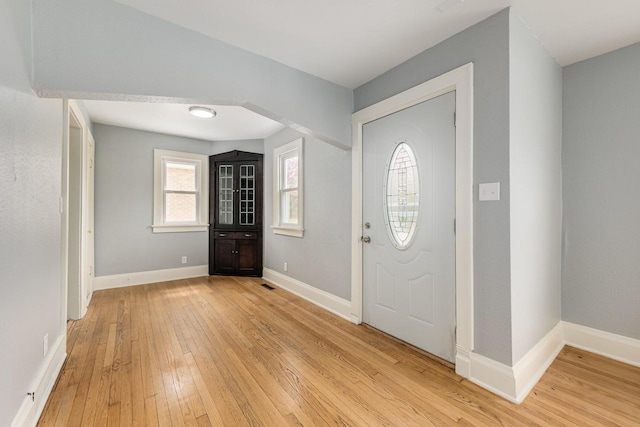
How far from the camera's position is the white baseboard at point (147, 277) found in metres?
4.26

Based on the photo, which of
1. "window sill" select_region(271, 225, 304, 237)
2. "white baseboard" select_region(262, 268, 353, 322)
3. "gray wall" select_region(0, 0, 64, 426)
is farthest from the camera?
"window sill" select_region(271, 225, 304, 237)

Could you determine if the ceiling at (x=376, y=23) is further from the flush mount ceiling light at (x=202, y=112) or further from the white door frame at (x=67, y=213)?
the flush mount ceiling light at (x=202, y=112)

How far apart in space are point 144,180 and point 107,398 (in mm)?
3636

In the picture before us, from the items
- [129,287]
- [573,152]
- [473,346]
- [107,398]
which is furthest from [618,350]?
[129,287]

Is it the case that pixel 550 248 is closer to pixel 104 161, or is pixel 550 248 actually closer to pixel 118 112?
pixel 118 112

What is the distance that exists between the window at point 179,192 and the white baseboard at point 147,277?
69 cm

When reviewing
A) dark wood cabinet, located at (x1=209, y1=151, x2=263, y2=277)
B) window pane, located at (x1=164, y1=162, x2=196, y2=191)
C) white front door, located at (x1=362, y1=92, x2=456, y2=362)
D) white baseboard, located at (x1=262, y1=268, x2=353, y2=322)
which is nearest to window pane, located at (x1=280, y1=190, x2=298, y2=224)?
dark wood cabinet, located at (x1=209, y1=151, x2=263, y2=277)

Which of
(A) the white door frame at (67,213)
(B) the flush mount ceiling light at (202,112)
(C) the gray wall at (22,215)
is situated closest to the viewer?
(C) the gray wall at (22,215)

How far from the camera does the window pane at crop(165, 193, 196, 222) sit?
489 cm

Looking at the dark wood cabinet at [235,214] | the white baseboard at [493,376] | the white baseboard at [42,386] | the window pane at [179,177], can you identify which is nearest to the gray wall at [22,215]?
the white baseboard at [42,386]

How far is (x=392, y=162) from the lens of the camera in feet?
8.54

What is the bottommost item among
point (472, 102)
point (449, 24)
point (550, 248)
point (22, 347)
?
point (22, 347)

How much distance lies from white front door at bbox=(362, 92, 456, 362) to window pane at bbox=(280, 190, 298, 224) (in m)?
1.67

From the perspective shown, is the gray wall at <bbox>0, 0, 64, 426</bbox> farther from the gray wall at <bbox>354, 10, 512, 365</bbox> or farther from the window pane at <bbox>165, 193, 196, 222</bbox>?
the window pane at <bbox>165, 193, 196, 222</bbox>
